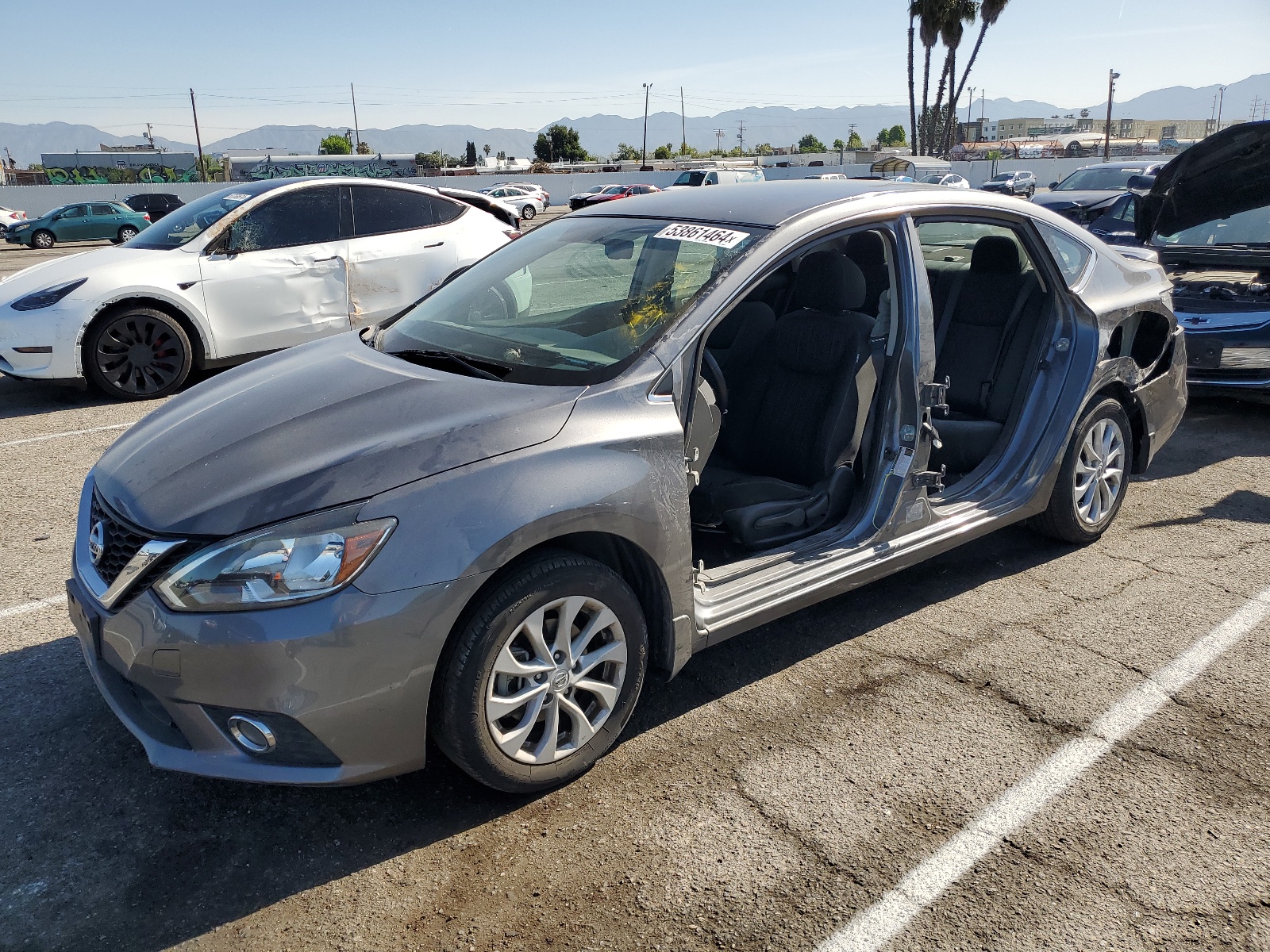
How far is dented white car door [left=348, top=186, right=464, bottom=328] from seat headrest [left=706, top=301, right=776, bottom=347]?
14.0 feet

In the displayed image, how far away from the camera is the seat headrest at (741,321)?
410 centimetres

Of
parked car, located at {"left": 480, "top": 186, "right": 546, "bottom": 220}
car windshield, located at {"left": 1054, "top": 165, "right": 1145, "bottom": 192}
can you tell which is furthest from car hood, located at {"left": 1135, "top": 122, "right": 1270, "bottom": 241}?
parked car, located at {"left": 480, "top": 186, "right": 546, "bottom": 220}

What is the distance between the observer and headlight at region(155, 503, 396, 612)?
2.26 m

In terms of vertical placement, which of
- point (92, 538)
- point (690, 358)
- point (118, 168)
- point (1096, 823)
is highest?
point (118, 168)

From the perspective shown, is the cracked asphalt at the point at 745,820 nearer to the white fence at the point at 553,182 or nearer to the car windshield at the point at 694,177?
the car windshield at the point at 694,177

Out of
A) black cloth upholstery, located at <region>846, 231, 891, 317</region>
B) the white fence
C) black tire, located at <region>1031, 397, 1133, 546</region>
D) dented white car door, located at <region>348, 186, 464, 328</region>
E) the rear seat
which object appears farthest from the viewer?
the white fence

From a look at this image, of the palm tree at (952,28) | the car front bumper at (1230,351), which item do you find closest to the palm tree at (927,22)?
the palm tree at (952,28)

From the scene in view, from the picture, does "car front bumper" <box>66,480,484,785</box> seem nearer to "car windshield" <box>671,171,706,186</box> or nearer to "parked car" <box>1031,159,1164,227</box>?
Result: "parked car" <box>1031,159,1164,227</box>

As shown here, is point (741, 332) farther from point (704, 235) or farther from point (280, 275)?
point (280, 275)

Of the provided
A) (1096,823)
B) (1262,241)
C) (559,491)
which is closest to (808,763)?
(1096,823)

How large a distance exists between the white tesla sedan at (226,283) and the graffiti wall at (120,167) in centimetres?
5427

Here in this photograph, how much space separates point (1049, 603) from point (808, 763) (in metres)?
1.67

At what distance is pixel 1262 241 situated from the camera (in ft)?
23.2

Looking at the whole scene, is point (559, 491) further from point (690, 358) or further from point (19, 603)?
point (19, 603)
